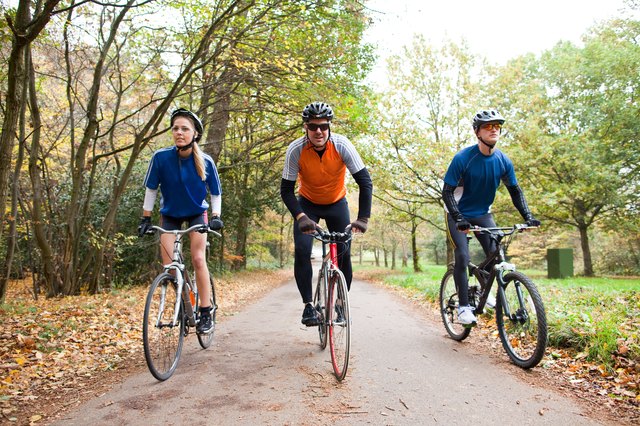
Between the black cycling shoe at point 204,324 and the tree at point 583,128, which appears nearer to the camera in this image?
the black cycling shoe at point 204,324

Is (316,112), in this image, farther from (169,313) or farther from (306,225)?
(169,313)

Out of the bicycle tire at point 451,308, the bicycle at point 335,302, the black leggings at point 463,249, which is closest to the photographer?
the bicycle at point 335,302

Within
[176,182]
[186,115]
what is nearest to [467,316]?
[176,182]

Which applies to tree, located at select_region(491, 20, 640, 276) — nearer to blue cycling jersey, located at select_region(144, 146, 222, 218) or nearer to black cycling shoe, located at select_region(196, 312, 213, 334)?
black cycling shoe, located at select_region(196, 312, 213, 334)

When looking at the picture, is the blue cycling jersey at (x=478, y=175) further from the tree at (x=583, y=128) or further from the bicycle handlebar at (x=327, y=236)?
the tree at (x=583, y=128)

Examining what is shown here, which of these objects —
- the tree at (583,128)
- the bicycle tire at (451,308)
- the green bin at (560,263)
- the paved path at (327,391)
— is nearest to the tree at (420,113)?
the tree at (583,128)

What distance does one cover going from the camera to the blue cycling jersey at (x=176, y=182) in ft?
13.6

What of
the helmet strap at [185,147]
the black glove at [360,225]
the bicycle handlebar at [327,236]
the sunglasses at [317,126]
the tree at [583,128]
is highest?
the tree at [583,128]

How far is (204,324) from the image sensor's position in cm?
438

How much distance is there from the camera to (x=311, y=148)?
4.12 m

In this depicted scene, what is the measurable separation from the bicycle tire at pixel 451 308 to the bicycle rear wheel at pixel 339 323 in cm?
191

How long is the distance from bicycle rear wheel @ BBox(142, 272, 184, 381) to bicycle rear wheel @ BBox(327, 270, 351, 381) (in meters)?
1.41

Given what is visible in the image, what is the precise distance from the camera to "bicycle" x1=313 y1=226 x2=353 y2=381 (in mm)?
3426

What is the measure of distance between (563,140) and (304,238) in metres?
16.5
